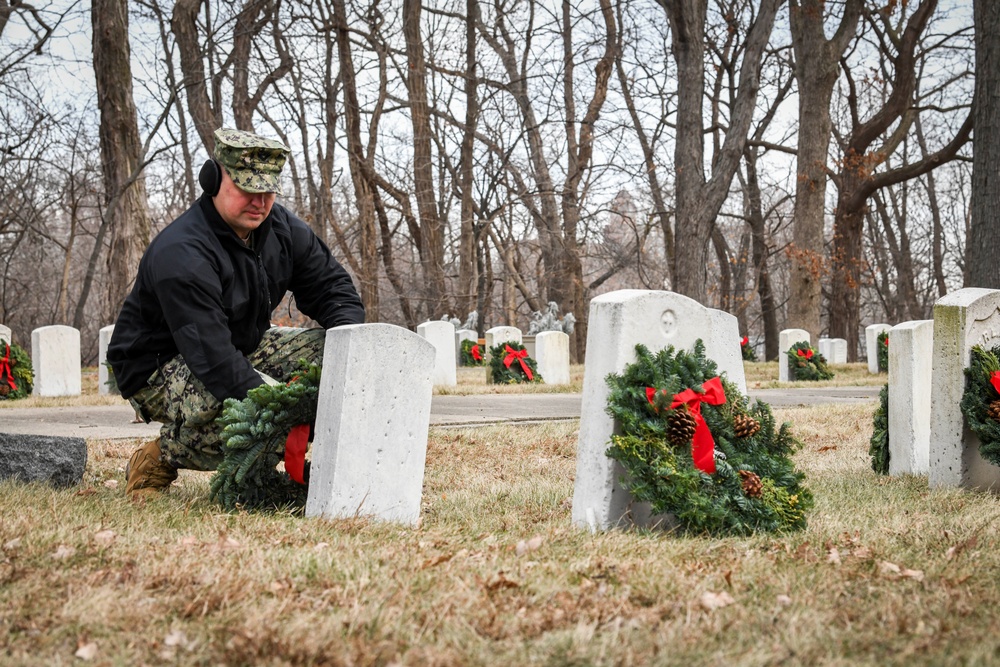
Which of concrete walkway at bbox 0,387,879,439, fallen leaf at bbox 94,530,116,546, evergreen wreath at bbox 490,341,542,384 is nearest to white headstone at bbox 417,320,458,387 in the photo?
evergreen wreath at bbox 490,341,542,384

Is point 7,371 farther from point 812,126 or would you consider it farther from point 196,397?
point 812,126

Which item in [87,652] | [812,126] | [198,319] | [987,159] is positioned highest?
[812,126]

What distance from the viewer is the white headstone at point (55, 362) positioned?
516 inches

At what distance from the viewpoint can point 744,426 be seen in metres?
4.46

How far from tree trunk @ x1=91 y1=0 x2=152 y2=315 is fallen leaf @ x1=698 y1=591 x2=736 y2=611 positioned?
14641mm

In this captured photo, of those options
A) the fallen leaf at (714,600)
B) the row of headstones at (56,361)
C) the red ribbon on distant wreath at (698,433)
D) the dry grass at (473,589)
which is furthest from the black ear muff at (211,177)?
the row of headstones at (56,361)

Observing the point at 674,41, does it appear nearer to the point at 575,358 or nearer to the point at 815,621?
the point at 575,358

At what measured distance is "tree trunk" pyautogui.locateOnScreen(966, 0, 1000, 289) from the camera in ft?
32.6

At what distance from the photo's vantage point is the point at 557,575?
10.9 feet

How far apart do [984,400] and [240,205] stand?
169 inches

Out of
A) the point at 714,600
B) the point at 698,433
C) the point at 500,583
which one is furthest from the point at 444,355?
the point at 714,600

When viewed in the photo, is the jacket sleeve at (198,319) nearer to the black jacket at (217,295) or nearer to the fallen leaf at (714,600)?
the black jacket at (217,295)

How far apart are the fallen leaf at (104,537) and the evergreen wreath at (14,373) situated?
1006 centimetres

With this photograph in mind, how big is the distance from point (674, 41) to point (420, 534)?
509 inches
